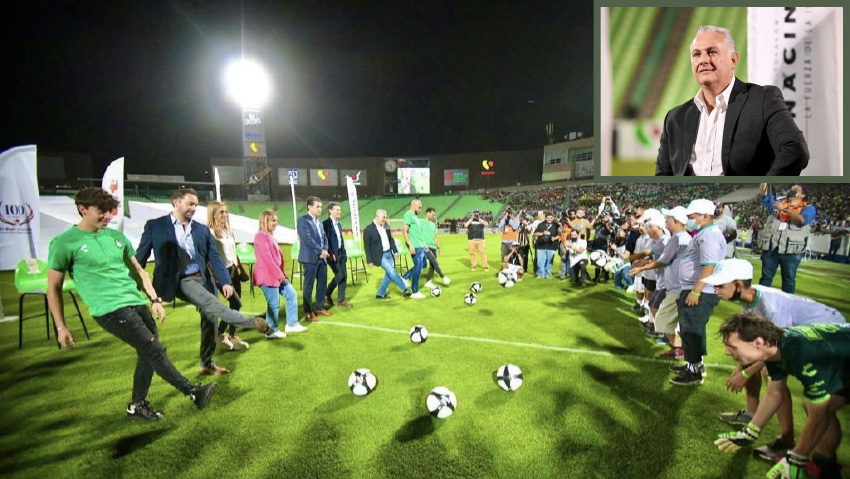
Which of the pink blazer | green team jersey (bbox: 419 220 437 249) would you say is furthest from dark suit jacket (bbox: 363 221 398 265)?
the pink blazer

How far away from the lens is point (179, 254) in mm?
4152

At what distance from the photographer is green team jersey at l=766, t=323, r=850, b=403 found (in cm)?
236

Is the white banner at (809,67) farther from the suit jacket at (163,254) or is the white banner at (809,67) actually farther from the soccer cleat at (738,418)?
the suit jacket at (163,254)

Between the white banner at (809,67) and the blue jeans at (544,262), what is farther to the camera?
the blue jeans at (544,262)

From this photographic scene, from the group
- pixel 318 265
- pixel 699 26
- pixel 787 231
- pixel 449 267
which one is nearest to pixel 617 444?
pixel 699 26

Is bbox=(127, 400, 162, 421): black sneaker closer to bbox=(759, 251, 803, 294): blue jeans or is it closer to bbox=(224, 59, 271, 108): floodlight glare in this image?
bbox=(759, 251, 803, 294): blue jeans

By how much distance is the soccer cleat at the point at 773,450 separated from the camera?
2.85 metres

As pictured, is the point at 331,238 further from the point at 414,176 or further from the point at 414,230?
the point at 414,176

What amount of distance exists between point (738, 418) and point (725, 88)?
328 cm

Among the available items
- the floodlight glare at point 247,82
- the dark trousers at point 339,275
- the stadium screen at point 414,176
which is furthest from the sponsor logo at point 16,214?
the stadium screen at point 414,176

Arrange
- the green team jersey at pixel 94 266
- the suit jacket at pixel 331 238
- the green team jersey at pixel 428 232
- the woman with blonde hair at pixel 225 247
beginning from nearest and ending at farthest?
1. the green team jersey at pixel 94 266
2. the woman with blonde hair at pixel 225 247
3. the suit jacket at pixel 331 238
4. the green team jersey at pixel 428 232

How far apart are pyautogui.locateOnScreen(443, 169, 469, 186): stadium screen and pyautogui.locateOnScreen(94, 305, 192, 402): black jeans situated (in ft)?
152

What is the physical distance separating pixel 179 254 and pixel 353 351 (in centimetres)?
271

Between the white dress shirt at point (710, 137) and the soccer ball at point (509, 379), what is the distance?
3.02m
